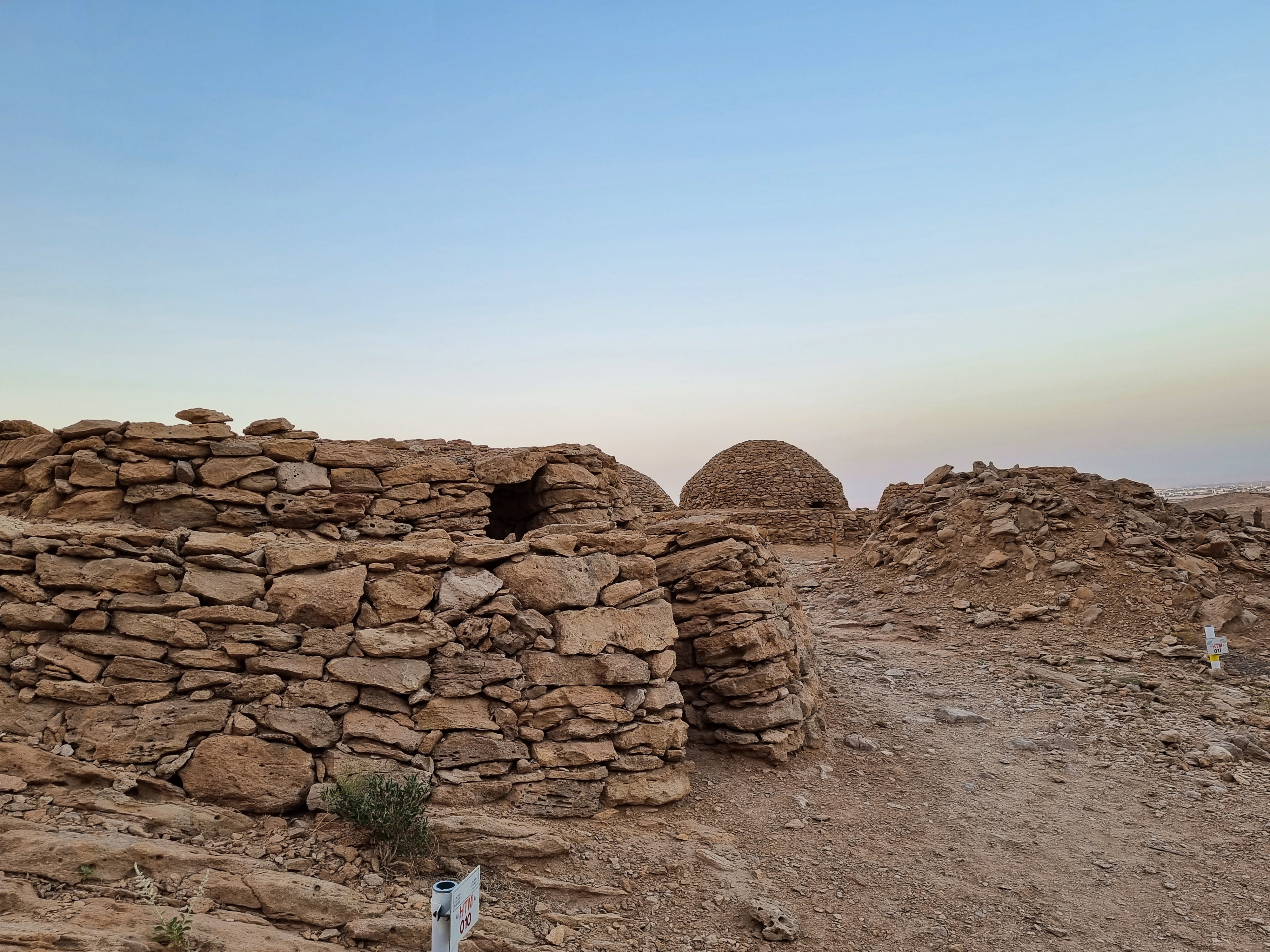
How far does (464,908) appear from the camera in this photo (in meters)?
3.20

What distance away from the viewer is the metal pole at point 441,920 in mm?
3072

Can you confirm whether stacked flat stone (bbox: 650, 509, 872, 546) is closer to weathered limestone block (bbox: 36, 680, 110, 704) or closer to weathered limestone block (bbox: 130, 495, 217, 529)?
weathered limestone block (bbox: 130, 495, 217, 529)

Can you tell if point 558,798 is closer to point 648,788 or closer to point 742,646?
point 648,788

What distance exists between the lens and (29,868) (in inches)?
149

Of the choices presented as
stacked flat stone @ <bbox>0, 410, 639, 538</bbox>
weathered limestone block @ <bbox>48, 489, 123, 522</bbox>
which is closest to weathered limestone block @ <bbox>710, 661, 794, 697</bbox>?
stacked flat stone @ <bbox>0, 410, 639, 538</bbox>

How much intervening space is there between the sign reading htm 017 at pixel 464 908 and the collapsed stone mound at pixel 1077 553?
11.1 m

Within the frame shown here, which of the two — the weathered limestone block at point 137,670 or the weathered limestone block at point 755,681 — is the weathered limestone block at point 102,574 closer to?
the weathered limestone block at point 137,670

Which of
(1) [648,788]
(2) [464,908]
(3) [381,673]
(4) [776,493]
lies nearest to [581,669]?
(1) [648,788]

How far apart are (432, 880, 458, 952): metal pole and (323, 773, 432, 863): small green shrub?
1.63m

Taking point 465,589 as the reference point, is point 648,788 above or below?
below

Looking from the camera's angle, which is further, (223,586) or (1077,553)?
(1077,553)

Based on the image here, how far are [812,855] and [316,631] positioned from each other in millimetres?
Answer: 4206

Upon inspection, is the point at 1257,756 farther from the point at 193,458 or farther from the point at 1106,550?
the point at 193,458

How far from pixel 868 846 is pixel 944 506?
11358mm
